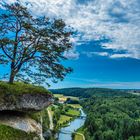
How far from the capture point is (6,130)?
1655 cm

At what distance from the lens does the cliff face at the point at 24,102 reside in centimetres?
1679

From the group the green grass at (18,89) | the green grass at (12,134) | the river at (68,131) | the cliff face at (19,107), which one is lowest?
the river at (68,131)

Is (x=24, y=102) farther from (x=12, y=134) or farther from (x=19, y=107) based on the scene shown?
(x=12, y=134)

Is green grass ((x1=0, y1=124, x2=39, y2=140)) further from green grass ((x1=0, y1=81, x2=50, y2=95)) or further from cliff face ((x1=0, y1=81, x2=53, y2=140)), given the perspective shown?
green grass ((x1=0, y1=81, x2=50, y2=95))

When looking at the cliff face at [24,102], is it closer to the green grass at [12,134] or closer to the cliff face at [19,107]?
the cliff face at [19,107]

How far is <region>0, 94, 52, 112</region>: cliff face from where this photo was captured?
1679 centimetres

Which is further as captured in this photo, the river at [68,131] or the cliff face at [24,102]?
the river at [68,131]

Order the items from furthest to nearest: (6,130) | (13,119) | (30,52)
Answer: (30,52), (13,119), (6,130)

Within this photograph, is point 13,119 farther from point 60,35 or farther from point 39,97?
point 60,35

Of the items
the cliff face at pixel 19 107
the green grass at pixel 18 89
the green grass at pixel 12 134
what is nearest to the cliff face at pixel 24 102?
the cliff face at pixel 19 107

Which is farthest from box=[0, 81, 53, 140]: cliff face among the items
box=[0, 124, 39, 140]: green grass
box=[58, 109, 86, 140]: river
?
box=[58, 109, 86, 140]: river

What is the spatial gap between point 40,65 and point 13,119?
3.92 m

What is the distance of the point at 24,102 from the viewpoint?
17.5 m

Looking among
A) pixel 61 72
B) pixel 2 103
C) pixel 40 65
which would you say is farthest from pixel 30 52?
pixel 2 103
